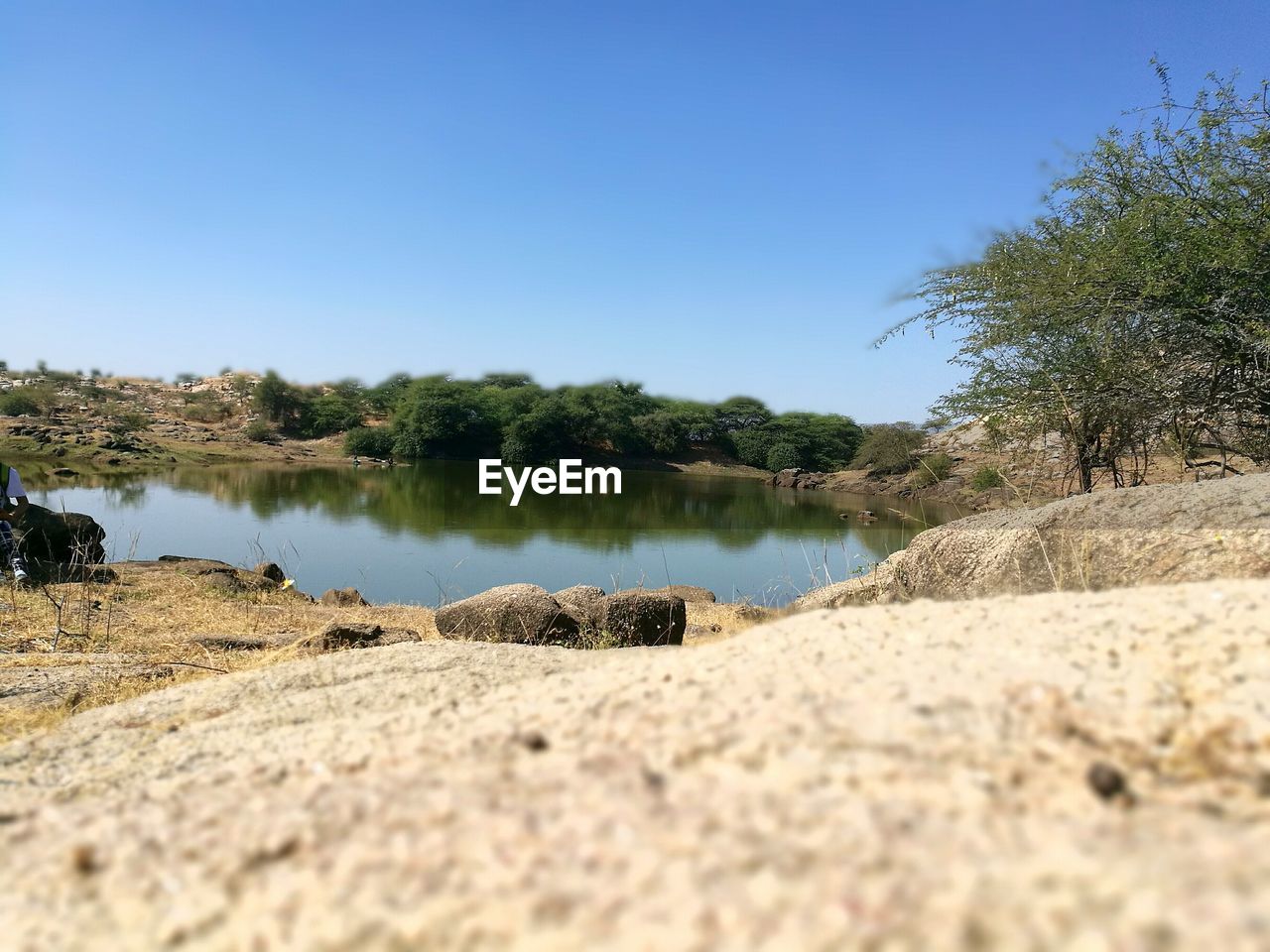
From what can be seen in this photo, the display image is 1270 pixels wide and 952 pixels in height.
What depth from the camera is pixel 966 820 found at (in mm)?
1538

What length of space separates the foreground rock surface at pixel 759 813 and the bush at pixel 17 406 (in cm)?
6708

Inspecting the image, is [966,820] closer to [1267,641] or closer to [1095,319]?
[1267,641]

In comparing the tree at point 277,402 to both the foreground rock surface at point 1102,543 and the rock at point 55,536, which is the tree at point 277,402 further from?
A: the foreground rock surface at point 1102,543

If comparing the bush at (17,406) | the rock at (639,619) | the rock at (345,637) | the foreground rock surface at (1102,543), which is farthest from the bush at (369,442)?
the foreground rock surface at (1102,543)

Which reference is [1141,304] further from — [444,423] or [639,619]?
[444,423]

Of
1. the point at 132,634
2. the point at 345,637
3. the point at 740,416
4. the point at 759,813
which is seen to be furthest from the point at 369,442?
the point at 759,813

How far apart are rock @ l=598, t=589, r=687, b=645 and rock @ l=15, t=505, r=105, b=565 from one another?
344 inches

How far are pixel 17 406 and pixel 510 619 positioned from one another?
63.5 metres

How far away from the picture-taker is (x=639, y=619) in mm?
8680

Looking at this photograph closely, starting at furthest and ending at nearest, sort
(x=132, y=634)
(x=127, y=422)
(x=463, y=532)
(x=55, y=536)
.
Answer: (x=127, y=422) < (x=463, y=532) < (x=55, y=536) < (x=132, y=634)

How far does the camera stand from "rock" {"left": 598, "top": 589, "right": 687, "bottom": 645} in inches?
341

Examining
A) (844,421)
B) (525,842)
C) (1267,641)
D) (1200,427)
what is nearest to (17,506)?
(525,842)

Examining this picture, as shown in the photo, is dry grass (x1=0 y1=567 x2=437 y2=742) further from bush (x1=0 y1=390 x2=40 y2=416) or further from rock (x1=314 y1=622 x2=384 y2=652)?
bush (x1=0 y1=390 x2=40 y2=416)

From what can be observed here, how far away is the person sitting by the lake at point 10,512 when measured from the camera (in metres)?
10.6
